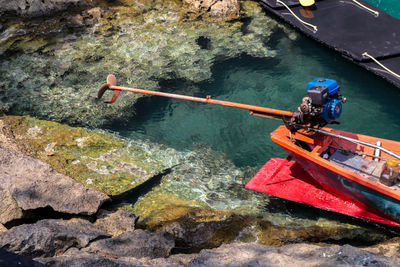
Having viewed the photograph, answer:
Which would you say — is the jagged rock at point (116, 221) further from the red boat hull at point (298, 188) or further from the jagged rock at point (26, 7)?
the jagged rock at point (26, 7)

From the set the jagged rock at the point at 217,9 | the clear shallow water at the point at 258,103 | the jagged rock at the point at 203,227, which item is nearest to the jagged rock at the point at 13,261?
the jagged rock at the point at 203,227

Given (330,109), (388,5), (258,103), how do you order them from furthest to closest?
(388,5) < (258,103) < (330,109)

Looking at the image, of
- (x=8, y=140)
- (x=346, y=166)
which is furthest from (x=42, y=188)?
(x=346, y=166)

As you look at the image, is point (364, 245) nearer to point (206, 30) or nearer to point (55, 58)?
point (206, 30)

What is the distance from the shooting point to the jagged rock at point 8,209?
4.58m

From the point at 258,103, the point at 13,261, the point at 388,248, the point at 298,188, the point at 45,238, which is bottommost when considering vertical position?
the point at 298,188

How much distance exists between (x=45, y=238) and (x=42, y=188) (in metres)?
1.15

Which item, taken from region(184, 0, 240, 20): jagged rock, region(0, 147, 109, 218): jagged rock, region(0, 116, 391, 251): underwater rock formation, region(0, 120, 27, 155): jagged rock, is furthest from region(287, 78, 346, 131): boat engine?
region(184, 0, 240, 20): jagged rock

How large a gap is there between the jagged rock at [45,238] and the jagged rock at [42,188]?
1.56ft

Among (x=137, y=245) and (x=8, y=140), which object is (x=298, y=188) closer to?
(x=137, y=245)

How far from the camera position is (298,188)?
19.6 feet

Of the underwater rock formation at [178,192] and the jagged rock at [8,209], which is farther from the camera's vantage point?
the underwater rock formation at [178,192]

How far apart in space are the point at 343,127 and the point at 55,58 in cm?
681

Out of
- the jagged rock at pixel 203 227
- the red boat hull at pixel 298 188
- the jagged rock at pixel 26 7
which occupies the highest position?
the jagged rock at pixel 26 7
